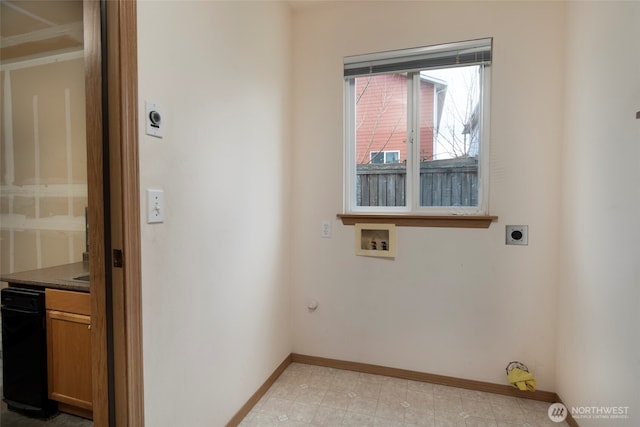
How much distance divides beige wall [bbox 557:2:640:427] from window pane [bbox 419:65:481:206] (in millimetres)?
498

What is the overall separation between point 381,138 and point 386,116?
6.2 inches

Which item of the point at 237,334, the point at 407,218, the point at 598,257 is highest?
the point at 407,218

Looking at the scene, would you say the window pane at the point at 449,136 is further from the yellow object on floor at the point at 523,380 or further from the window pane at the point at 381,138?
the yellow object on floor at the point at 523,380

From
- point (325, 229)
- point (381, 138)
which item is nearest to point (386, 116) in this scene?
point (381, 138)

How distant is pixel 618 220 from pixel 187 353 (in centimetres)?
196

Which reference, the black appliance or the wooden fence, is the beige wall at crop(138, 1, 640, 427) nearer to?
the wooden fence

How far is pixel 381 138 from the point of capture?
225cm

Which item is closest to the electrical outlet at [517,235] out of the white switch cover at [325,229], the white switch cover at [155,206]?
the white switch cover at [325,229]

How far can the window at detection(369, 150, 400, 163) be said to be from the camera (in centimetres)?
223

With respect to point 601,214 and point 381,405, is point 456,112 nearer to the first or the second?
point 601,214

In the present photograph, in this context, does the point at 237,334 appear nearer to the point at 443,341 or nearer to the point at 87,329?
the point at 87,329

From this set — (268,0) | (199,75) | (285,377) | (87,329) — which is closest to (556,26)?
(268,0)

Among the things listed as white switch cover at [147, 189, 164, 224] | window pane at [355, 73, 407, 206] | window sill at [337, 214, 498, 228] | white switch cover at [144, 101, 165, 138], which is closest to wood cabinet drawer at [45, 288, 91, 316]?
white switch cover at [147, 189, 164, 224]

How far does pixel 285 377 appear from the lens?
2.20 metres
